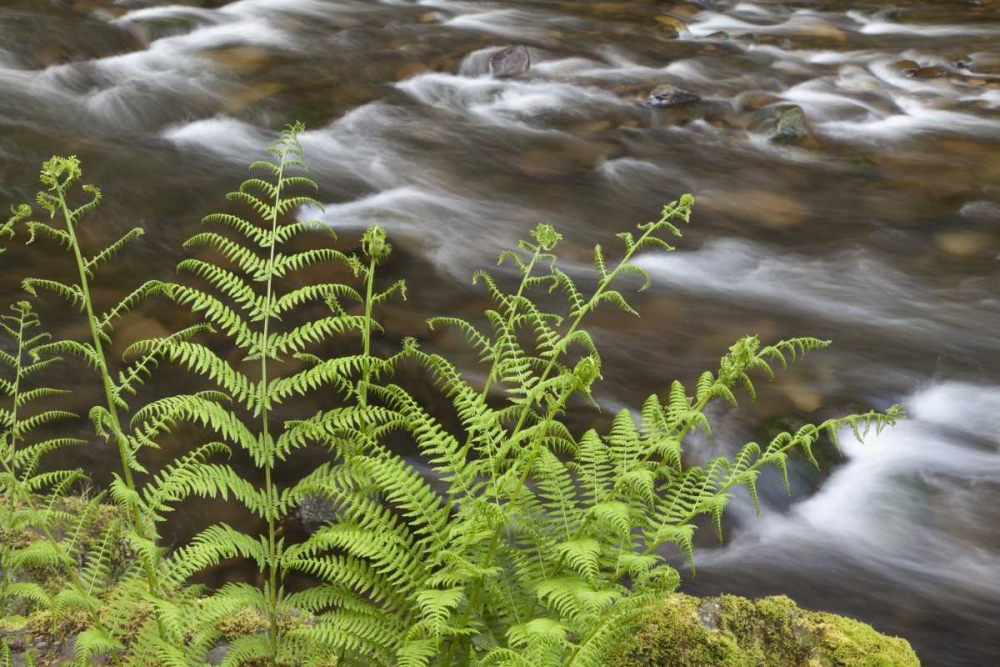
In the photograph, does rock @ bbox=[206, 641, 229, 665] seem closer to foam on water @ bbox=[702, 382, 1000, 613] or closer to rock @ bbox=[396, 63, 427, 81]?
foam on water @ bbox=[702, 382, 1000, 613]

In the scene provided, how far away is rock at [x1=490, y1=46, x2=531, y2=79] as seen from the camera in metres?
14.1

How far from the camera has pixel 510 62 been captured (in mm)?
14266

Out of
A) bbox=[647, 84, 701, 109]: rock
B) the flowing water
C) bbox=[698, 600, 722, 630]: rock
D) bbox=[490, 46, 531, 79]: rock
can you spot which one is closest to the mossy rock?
bbox=[698, 600, 722, 630]: rock

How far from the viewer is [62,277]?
7.75 metres

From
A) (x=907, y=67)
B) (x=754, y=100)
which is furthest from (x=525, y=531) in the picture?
(x=907, y=67)

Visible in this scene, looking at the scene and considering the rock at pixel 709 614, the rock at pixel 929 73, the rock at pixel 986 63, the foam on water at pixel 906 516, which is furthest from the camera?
the rock at pixel 986 63

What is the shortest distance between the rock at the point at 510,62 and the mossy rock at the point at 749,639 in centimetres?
1155

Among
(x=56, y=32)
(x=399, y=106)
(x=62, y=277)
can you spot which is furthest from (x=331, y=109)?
(x=62, y=277)

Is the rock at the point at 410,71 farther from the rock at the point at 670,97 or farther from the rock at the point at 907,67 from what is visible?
the rock at the point at 907,67

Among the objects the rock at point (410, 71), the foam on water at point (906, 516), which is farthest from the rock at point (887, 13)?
the foam on water at point (906, 516)

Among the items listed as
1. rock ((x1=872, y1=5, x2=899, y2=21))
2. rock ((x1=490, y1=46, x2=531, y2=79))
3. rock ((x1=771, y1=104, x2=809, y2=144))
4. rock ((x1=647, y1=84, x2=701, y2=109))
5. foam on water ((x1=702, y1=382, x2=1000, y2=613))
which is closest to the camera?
foam on water ((x1=702, y1=382, x2=1000, y2=613))

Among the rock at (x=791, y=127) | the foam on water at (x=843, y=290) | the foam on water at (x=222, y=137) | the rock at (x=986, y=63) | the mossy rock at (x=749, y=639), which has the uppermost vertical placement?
the mossy rock at (x=749, y=639)

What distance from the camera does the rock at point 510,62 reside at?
46.4 feet

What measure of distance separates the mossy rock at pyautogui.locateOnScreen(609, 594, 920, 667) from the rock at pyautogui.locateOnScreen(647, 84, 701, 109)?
35.3ft
